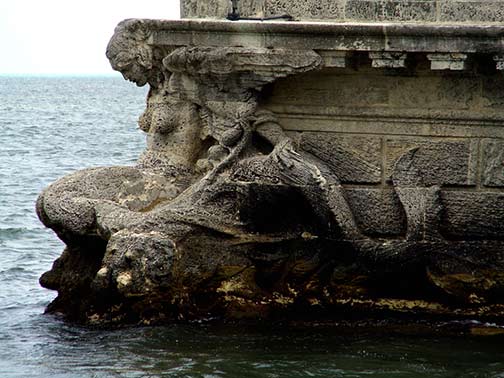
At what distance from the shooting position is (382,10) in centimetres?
1223

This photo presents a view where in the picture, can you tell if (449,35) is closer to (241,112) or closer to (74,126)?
(241,112)

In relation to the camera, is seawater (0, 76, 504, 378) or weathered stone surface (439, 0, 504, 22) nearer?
seawater (0, 76, 504, 378)

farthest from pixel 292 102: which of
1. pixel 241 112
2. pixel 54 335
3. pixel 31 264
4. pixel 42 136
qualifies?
pixel 42 136

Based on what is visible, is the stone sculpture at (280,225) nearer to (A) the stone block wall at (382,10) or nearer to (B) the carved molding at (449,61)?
(B) the carved molding at (449,61)

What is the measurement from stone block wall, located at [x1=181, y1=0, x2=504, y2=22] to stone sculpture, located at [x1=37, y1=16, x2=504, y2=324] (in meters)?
0.48

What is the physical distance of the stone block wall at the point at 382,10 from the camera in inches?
476

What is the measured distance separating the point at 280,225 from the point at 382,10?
1766mm

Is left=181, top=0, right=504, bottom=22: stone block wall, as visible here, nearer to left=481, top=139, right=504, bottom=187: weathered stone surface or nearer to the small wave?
left=481, top=139, right=504, bottom=187: weathered stone surface

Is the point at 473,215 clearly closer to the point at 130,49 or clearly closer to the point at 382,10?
the point at 382,10

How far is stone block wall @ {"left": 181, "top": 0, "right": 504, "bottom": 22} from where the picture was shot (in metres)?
12.1

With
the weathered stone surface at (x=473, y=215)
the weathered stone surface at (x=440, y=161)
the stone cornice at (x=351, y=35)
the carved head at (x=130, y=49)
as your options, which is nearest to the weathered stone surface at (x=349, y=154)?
the weathered stone surface at (x=440, y=161)

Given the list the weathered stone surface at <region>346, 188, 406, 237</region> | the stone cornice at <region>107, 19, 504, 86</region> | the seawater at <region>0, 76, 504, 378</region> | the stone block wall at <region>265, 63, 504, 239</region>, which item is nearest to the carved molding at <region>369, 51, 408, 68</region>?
the stone cornice at <region>107, 19, 504, 86</region>

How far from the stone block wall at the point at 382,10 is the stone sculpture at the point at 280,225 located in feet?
1.56

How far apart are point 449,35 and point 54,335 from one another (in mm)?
3669
